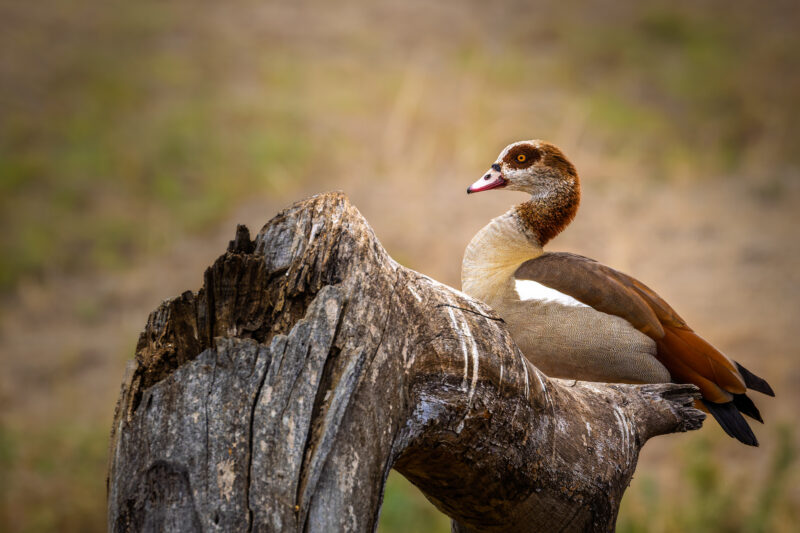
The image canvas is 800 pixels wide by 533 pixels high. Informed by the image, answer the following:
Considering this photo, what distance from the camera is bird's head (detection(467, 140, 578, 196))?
247 cm

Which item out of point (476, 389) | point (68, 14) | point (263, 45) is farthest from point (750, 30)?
point (476, 389)

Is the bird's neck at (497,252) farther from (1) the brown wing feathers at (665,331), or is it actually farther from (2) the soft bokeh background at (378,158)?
(2) the soft bokeh background at (378,158)

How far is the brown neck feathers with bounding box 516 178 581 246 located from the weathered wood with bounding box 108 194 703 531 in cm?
94

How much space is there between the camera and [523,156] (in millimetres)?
2479

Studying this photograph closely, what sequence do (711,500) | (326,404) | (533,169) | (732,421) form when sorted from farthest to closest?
(711,500), (533,169), (732,421), (326,404)

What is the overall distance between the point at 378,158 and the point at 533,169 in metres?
5.42

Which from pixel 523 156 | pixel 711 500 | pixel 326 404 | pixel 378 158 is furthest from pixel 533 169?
pixel 378 158

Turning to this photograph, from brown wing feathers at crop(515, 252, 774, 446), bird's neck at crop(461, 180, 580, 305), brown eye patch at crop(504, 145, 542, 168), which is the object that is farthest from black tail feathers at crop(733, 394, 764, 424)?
brown eye patch at crop(504, 145, 542, 168)

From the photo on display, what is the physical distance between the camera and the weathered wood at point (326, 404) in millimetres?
1229

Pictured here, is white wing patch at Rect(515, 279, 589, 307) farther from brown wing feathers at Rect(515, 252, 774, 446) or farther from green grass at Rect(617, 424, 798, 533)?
green grass at Rect(617, 424, 798, 533)

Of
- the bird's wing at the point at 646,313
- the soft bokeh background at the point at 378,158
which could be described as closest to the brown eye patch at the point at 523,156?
the bird's wing at the point at 646,313

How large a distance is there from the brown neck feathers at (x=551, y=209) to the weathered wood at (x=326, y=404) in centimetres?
94

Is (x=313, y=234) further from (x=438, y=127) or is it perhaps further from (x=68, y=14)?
(x=68, y=14)

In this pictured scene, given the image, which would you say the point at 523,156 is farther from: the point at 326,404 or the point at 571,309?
the point at 326,404
